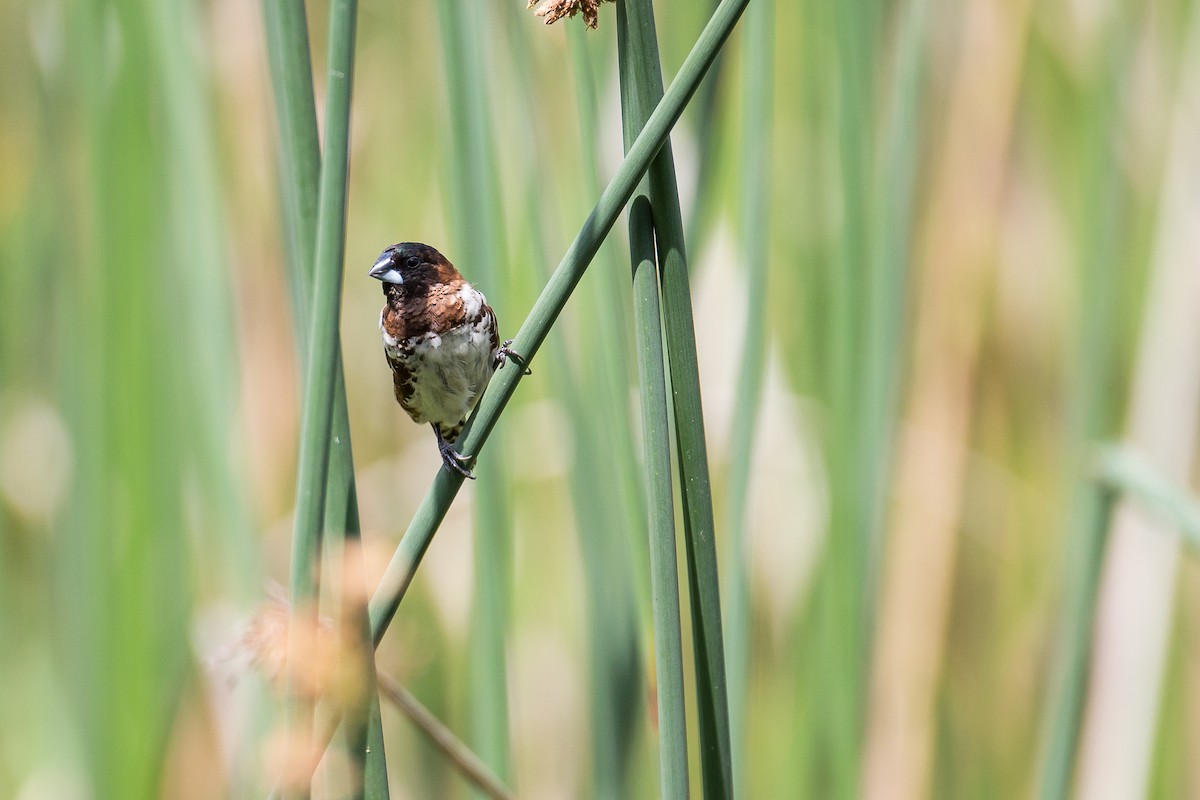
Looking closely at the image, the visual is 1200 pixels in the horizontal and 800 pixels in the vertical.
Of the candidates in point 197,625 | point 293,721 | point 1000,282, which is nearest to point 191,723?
point 197,625

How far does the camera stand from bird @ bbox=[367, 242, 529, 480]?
978mm

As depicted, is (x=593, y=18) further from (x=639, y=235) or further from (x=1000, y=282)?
(x=1000, y=282)

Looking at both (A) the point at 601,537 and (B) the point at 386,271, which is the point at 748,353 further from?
(B) the point at 386,271

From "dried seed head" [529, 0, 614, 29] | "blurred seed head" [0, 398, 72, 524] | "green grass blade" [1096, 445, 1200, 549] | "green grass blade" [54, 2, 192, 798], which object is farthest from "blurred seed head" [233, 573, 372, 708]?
"blurred seed head" [0, 398, 72, 524]

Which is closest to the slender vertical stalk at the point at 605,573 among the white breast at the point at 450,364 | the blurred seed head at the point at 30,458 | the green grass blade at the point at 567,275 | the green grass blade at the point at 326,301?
the white breast at the point at 450,364

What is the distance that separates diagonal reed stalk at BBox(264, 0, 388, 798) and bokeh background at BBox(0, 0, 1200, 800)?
14 cm

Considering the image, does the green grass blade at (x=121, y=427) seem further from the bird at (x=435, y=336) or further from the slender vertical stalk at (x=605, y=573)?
the slender vertical stalk at (x=605, y=573)

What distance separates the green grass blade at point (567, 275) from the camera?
1.52 feet

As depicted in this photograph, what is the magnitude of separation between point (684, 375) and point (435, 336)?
1.69 ft

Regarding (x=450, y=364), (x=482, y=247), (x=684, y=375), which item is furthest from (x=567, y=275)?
(x=450, y=364)

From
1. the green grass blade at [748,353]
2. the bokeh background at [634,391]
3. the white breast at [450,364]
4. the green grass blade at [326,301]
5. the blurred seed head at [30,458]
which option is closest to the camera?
the green grass blade at [326,301]

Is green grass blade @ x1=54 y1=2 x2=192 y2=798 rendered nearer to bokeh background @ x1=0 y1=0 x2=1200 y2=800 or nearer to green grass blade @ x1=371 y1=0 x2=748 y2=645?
bokeh background @ x1=0 y1=0 x2=1200 y2=800

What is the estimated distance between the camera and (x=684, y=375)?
508mm

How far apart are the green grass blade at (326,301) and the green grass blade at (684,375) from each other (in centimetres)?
13
